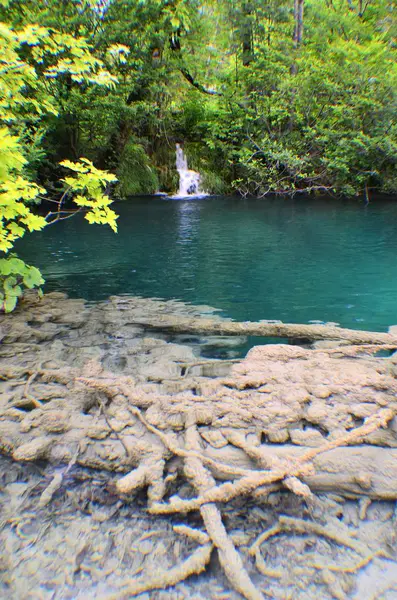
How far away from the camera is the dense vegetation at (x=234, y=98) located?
621 inches

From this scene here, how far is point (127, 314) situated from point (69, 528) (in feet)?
11.6

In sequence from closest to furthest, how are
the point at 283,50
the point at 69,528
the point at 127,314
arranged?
the point at 69,528
the point at 127,314
the point at 283,50

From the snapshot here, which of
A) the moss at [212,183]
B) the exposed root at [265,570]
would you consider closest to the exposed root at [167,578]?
the exposed root at [265,570]

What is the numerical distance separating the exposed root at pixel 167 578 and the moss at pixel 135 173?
1955 centimetres

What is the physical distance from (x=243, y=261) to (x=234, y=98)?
53.4 ft

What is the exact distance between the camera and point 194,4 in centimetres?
1689

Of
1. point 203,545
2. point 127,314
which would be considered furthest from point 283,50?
point 203,545

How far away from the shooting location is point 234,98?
68.7 ft

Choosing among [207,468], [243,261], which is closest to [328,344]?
[207,468]

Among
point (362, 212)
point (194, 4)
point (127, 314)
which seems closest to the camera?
point (127, 314)

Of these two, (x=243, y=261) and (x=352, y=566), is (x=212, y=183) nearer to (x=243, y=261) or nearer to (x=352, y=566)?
(x=243, y=261)

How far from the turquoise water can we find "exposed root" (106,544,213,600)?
3891 mm

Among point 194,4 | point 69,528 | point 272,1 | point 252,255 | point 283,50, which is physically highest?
point 272,1

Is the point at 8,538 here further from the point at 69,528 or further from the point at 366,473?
the point at 366,473
